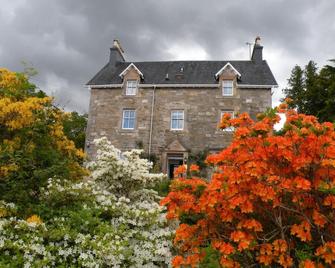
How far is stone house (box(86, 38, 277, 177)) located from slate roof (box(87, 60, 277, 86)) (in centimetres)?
7

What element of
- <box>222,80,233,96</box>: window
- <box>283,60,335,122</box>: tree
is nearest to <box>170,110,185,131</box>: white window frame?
<box>222,80,233,96</box>: window

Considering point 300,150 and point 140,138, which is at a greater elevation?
point 140,138

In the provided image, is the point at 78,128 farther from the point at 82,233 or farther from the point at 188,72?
the point at 82,233

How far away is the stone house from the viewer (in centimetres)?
2552

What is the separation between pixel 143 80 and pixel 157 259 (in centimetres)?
2127

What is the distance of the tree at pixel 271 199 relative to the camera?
187 inches

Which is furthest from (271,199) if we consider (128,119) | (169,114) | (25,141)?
(128,119)

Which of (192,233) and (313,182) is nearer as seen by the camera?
(313,182)

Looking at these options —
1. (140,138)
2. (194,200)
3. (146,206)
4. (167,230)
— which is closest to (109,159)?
(146,206)

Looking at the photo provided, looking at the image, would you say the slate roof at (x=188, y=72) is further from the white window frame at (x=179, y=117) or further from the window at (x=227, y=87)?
the white window frame at (x=179, y=117)

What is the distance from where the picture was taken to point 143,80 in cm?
2750

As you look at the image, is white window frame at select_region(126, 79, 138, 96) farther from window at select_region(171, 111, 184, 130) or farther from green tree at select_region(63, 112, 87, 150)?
green tree at select_region(63, 112, 87, 150)

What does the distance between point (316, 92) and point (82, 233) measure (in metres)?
27.1

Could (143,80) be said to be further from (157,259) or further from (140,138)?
(157,259)
